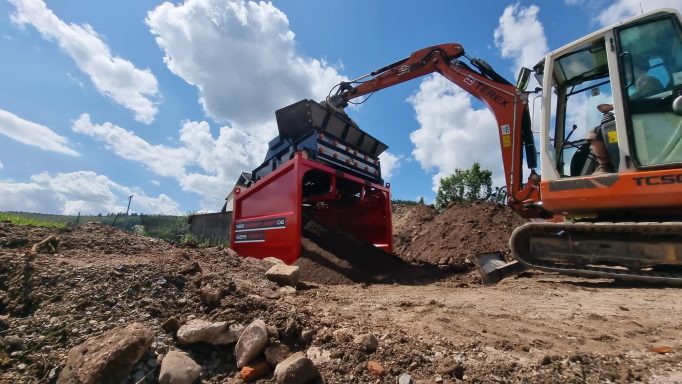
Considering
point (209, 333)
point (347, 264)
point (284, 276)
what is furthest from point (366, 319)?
point (347, 264)

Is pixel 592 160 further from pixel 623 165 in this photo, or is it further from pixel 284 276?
pixel 284 276

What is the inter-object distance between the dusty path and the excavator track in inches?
8.6

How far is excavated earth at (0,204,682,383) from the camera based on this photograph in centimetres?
192

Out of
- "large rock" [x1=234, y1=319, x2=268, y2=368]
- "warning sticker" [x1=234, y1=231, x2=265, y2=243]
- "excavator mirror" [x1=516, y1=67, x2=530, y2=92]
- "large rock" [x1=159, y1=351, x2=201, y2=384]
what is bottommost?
"large rock" [x1=159, y1=351, x2=201, y2=384]

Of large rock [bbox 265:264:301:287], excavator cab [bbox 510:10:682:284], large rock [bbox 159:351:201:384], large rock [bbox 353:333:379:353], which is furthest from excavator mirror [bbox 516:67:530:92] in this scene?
large rock [bbox 159:351:201:384]

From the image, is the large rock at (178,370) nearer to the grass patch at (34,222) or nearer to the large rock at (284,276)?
the large rock at (284,276)

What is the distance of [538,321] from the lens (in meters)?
2.71

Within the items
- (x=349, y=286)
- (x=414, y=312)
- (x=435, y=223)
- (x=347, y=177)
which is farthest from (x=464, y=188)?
(x=414, y=312)

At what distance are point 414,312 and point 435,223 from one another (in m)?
8.45

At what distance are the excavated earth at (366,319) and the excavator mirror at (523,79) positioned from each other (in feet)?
8.98

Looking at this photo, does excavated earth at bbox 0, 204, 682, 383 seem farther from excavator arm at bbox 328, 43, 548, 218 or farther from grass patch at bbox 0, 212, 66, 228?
grass patch at bbox 0, 212, 66, 228

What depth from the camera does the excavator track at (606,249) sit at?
11.4 ft

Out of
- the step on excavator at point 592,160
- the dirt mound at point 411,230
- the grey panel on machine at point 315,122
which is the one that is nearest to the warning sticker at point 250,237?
the step on excavator at point 592,160

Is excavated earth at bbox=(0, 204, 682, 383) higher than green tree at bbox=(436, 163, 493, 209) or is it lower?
lower
